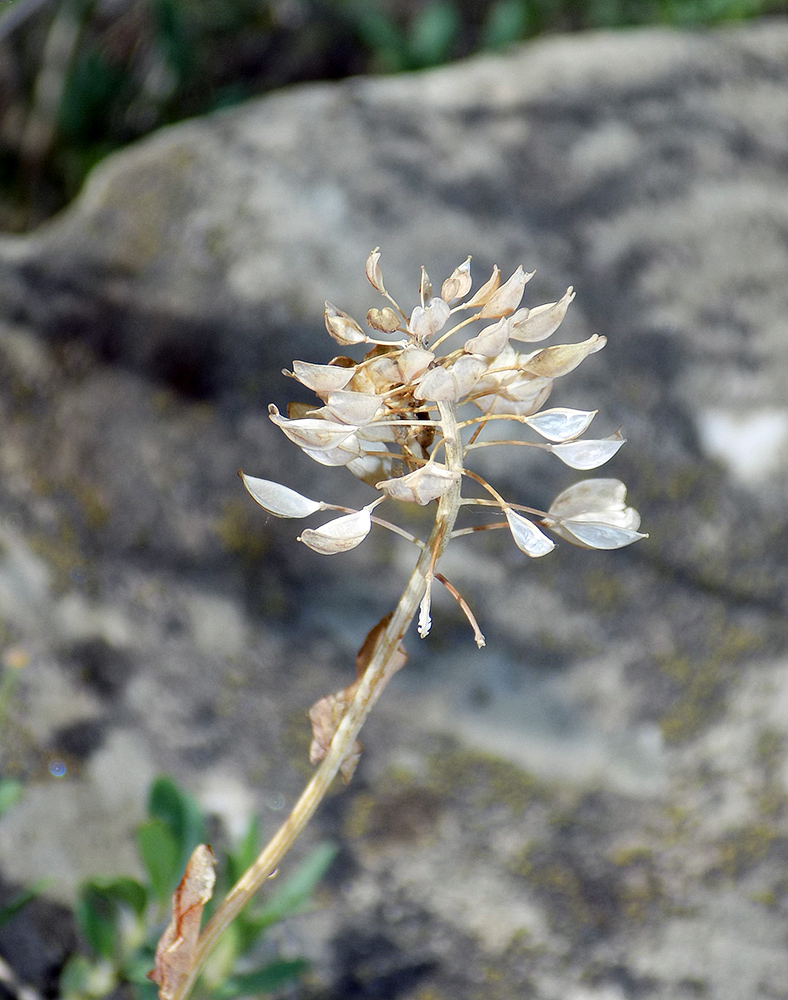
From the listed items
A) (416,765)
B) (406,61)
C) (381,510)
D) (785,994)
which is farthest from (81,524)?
(406,61)

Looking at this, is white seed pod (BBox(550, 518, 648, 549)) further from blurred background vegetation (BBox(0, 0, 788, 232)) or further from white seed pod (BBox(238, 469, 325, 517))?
blurred background vegetation (BBox(0, 0, 788, 232))

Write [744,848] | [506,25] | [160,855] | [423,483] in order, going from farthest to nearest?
[506,25] < [744,848] < [160,855] < [423,483]

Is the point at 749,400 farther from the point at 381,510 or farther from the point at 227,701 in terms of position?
the point at 227,701

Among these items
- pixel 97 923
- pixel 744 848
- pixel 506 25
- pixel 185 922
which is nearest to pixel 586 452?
pixel 185 922

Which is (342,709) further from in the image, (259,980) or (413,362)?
(259,980)

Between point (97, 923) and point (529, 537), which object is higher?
point (529, 537)

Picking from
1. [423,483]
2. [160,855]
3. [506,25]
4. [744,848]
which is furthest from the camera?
[506,25]

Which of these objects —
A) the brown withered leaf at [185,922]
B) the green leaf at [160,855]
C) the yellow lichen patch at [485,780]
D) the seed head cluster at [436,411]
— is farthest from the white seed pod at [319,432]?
the yellow lichen patch at [485,780]

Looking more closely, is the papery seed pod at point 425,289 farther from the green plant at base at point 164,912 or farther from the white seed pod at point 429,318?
the green plant at base at point 164,912
